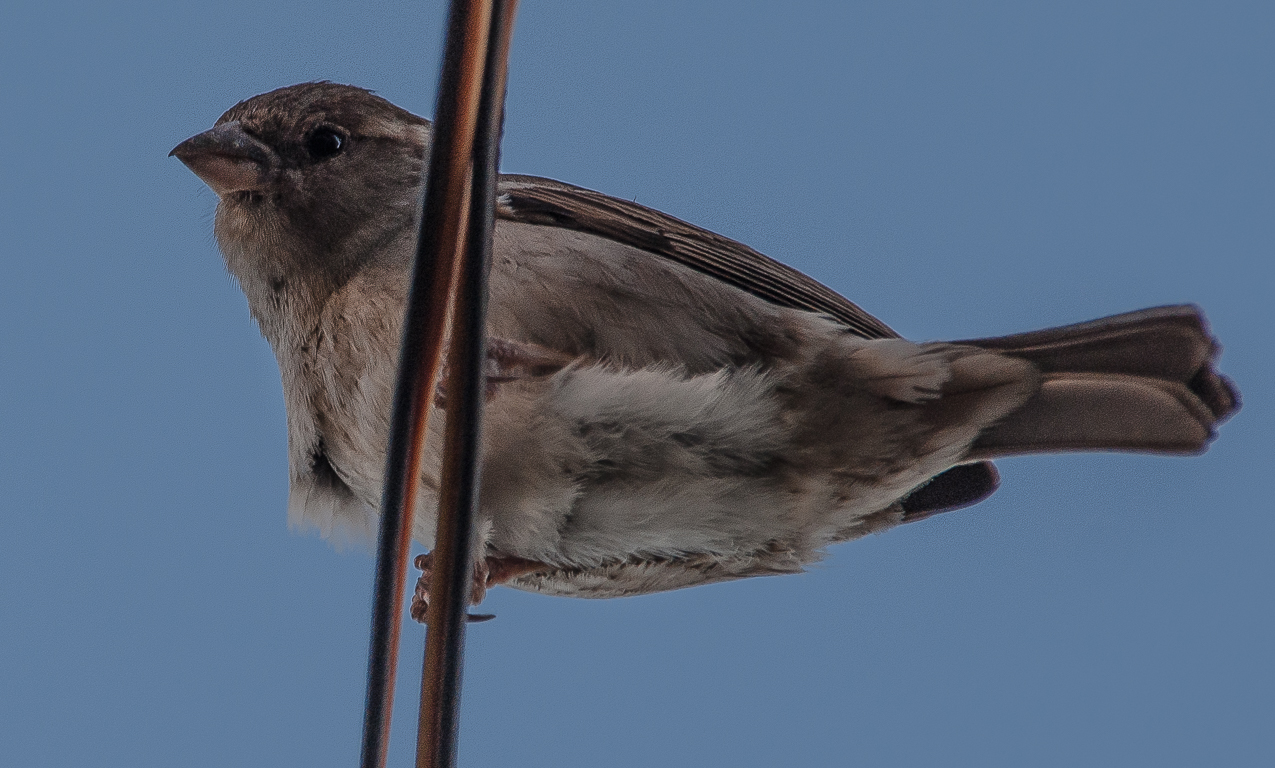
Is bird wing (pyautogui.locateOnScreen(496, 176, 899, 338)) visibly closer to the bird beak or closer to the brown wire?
the bird beak

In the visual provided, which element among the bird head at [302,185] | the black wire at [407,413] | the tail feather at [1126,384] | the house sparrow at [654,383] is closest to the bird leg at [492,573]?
the house sparrow at [654,383]

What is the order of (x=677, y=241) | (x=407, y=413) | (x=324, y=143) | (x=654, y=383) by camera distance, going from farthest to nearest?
(x=324, y=143)
(x=677, y=241)
(x=654, y=383)
(x=407, y=413)

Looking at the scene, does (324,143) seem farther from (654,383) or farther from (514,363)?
(654,383)

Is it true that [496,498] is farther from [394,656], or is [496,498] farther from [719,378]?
[394,656]

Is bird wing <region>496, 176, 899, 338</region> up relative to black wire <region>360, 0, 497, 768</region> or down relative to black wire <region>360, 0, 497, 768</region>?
up

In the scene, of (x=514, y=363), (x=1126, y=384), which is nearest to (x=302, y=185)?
(x=514, y=363)

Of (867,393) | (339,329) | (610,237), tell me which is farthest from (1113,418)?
(339,329)

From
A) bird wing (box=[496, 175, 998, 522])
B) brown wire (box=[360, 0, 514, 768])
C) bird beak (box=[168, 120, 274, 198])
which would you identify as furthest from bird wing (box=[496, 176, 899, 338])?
brown wire (box=[360, 0, 514, 768])
